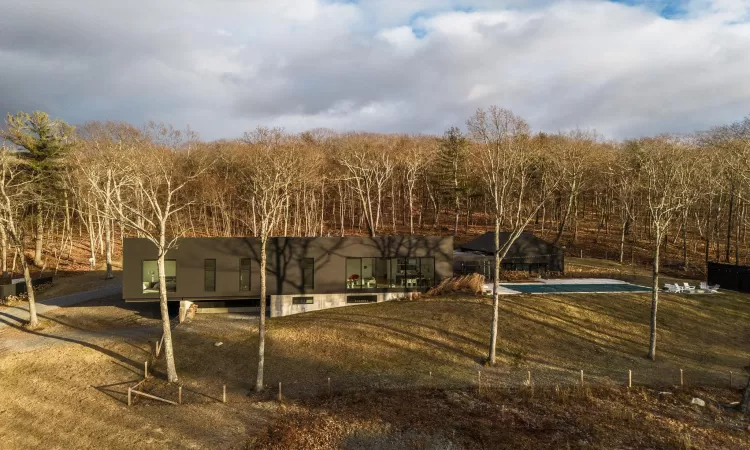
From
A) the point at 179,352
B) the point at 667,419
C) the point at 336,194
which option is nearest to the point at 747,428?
the point at 667,419

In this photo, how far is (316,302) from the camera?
22922mm

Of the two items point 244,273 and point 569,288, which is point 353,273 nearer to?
point 244,273

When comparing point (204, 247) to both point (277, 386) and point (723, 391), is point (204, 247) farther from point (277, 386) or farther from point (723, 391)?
point (723, 391)

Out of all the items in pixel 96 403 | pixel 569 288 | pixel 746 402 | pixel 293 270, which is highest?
pixel 293 270

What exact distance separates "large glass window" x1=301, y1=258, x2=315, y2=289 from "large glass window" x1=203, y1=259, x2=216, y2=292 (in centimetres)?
488

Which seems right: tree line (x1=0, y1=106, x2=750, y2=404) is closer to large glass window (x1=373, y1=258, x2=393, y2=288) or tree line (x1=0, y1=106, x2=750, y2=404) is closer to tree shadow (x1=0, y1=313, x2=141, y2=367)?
tree shadow (x1=0, y1=313, x2=141, y2=367)

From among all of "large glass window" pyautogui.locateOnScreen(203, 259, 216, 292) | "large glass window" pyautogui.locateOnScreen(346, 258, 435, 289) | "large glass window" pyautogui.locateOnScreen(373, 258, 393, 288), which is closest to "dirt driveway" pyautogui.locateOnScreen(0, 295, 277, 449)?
"large glass window" pyautogui.locateOnScreen(203, 259, 216, 292)

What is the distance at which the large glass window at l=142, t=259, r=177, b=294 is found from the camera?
21.8m

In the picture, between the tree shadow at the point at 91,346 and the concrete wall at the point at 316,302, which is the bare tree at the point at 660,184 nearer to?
the concrete wall at the point at 316,302

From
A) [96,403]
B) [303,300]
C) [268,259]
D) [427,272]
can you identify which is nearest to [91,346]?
[96,403]

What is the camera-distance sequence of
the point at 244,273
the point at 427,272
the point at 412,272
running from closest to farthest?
the point at 244,273
the point at 412,272
the point at 427,272

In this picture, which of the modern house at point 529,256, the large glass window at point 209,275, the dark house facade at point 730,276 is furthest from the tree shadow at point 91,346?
the dark house facade at point 730,276

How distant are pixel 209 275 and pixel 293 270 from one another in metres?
4.56

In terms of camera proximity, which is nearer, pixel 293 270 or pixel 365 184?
pixel 293 270
